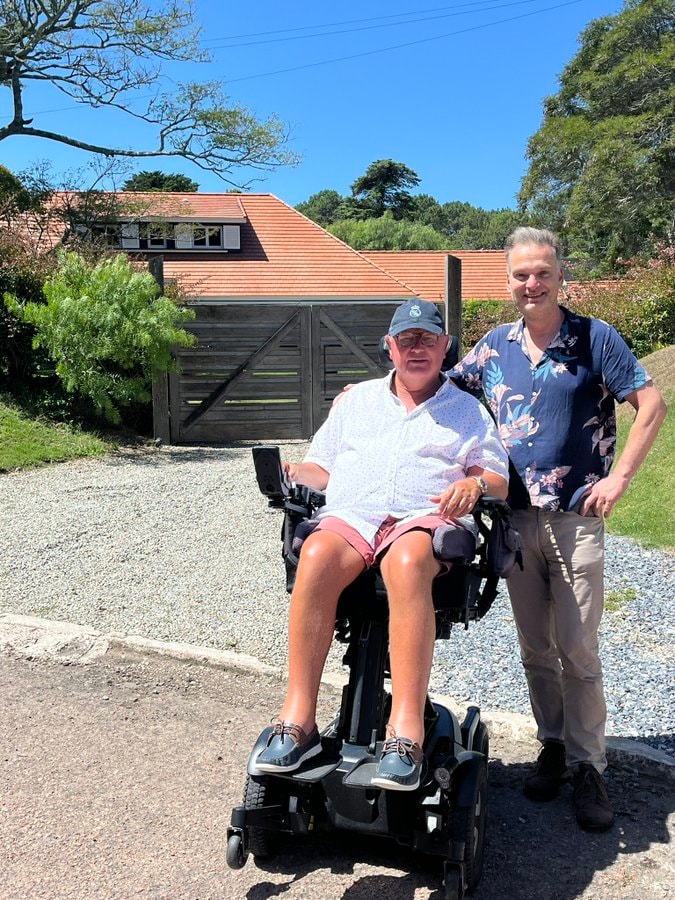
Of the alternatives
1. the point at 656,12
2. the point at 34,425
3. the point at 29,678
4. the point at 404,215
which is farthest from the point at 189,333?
the point at 404,215

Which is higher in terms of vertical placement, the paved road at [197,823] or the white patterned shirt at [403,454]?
the white patterned shirt at [403,454]

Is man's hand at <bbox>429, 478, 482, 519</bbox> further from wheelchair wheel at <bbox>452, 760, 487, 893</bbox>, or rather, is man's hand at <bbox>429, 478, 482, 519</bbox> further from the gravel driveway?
the gravel driveway

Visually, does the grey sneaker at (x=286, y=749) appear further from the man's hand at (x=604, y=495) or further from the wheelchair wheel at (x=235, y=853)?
the man's hand at (x=604, y=495)

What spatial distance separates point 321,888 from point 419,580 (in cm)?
103

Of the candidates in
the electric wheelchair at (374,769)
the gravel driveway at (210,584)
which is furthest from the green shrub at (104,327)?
the electric wheelchair at (374,769)

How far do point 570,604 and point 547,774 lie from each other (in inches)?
27.5

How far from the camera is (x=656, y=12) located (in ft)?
101

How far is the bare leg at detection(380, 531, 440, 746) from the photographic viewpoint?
2607 millimetres

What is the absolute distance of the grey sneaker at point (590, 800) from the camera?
309cm

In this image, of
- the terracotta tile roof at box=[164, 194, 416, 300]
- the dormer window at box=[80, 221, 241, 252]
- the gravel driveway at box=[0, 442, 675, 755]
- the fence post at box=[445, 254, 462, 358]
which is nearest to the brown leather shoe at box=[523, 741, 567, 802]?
the gravel driveway at box=[0, 442, 675, 755]

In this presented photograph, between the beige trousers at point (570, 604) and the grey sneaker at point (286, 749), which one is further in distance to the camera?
the beige trousers at point (570, 604)

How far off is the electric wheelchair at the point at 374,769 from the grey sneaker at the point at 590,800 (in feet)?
1.55

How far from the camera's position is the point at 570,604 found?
3215 millimetres

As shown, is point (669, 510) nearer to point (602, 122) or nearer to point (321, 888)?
point (321, 888)
